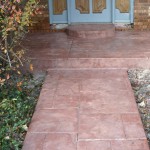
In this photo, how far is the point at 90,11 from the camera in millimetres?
6117

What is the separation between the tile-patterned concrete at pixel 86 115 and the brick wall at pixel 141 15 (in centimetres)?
216

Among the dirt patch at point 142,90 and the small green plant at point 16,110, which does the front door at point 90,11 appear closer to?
the dirt patch at point 142,90

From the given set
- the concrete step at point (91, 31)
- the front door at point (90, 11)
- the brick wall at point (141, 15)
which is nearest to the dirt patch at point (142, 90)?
the concrete step at point (91, 31)

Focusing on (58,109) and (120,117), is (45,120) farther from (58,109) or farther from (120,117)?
(120,117)

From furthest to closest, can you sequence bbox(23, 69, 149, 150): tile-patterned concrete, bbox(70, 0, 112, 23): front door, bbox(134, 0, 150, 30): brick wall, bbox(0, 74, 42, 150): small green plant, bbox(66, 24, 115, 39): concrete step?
bbox(70, 0, 112, 23): front door < bbox(134, 0, 150, 30): brick wall < bbox(66, 24, 115, 39): concrete step < bbox(0, 74, 42, 150): small green plant < bbox(23, 69, 149, 150): tile-patterned concrete

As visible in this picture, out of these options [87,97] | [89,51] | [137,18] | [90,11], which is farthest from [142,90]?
[90,11]

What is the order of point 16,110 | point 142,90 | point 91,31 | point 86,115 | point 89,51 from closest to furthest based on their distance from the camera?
point 86,115
point 16,110
point 142,90
point 89,51
point 91,31

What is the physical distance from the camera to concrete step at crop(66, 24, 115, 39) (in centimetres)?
548

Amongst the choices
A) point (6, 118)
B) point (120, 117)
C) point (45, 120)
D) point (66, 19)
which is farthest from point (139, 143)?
point (66, 19)

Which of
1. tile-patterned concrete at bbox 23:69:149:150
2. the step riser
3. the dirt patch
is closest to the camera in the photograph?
tile-patterned concrete at bbox 23:69:149:150

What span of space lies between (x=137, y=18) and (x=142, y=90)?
2547 mm

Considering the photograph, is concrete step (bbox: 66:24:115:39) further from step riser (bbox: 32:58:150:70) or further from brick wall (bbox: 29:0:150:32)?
step riser (bbox: 32:58:150:70)

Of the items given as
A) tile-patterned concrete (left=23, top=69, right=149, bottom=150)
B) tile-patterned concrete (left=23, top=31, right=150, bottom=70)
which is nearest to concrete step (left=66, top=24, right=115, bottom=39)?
tile-patterned concrete (left=23, top=31, right=150, bottom=70)

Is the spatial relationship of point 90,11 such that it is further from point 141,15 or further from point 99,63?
→ point 99,63
